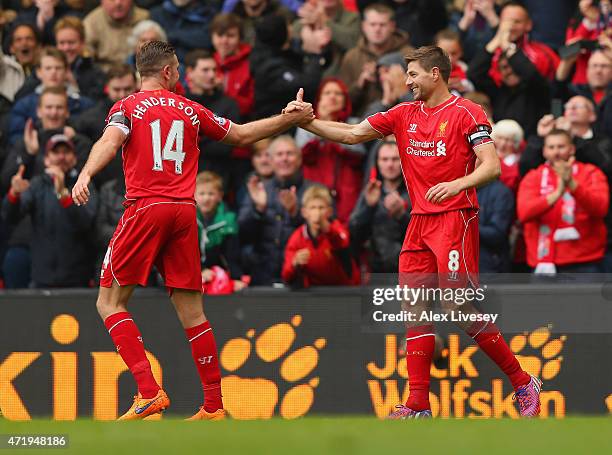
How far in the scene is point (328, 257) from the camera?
11.5 meters

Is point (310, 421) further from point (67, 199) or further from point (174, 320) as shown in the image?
point (67, 199)

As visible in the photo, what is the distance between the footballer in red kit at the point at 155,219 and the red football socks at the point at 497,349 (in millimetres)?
1794

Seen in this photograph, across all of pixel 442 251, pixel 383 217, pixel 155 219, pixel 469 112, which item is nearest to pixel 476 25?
pixel 383 217

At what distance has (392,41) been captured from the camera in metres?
13.6

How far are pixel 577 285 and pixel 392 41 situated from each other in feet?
13.1

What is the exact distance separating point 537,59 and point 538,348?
12.7ft

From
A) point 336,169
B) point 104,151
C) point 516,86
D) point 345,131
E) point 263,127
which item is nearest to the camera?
point 104,151

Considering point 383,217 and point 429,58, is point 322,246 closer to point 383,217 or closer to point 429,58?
point 383,217

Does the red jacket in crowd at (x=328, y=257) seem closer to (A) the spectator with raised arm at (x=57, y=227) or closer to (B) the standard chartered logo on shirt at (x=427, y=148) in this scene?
(A) the spectator with raised arm at (x=57, y=227)

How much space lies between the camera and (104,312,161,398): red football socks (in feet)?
29.7

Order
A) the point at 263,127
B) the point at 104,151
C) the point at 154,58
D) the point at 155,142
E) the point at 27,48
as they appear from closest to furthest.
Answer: the point at 104,151 → the point at 155,142 → the point at 154,58 → the point at 263,127 → the point at 27,48

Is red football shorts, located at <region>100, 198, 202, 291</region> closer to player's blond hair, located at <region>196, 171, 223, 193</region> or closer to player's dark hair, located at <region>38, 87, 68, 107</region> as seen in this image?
player's blond hair, located at <region>196, 171, 223, 193</region>

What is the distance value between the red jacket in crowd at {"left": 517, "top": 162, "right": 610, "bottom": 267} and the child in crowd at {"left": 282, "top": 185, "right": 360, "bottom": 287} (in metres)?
1.58

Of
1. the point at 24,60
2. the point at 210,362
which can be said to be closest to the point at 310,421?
the point at 210,362
